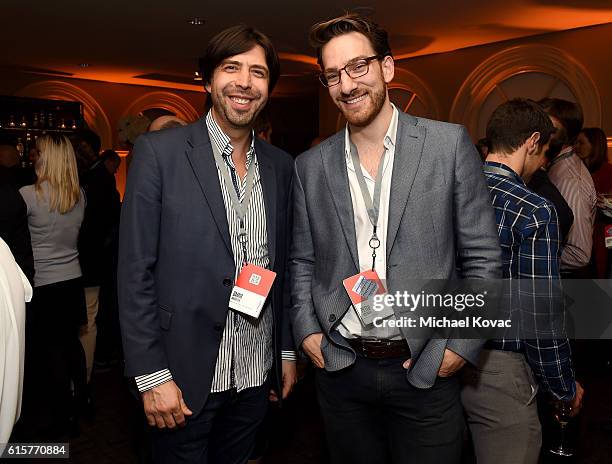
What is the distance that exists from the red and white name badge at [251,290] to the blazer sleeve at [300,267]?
0.12 meters

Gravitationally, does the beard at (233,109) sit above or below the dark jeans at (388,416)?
above

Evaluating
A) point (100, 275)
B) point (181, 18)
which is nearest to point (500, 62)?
point (181, 18)

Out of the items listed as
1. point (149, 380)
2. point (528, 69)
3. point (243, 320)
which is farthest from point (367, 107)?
point (528, 69)

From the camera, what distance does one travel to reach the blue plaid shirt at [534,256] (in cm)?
175

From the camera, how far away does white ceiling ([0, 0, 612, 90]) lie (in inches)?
225

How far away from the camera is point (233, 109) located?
170cm

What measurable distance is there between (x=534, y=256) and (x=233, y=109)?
3.32ft

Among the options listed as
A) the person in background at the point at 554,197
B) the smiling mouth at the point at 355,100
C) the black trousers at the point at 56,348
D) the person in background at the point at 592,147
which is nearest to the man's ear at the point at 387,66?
the smiling mouth at the point at 355,100

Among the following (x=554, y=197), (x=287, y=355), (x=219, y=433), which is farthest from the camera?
(x=554, y=197)

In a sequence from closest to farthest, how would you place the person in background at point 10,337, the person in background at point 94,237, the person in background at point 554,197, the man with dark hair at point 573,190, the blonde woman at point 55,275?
the person in background at point 10,337 < the person in background at point 554,197 < the man with dark hair at point 573,190 < the blonde woman at point 55,275 < the person in background at point 94,237

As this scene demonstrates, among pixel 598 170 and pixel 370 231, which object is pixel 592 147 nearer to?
pixel 598 170

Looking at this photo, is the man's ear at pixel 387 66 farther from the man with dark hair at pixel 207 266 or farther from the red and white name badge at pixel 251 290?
the red and white name badge at pixel 251 290

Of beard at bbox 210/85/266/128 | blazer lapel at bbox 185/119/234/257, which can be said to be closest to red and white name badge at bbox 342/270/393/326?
blazer lapel at bbox 185/119/234/257

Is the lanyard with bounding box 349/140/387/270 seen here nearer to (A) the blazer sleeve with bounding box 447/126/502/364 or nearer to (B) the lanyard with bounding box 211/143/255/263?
(A) the blazer sleeve with bounding box 447/126/502/364
